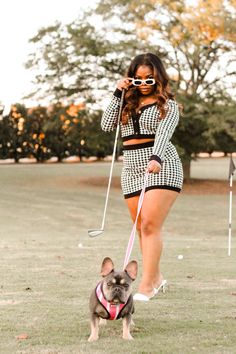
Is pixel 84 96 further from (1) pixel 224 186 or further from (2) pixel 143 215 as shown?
(2) pixel 143 215

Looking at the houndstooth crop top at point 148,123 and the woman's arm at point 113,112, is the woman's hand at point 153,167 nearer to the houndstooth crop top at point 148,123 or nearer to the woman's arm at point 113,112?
the houndstooth crop top at point 148,123

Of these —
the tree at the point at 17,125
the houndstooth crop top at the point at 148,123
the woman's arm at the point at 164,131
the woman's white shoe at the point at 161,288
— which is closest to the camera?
the woman's arm at the point at 164,131

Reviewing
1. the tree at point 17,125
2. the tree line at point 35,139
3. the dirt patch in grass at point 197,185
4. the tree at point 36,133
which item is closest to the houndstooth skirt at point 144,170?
the dirt patch in grass at point 197,185

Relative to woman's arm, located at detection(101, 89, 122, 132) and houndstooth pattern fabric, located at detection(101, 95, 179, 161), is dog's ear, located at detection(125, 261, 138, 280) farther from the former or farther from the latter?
woman's arm, located at detection(101, 89, 122, 132)

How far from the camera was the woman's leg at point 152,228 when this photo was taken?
236 inches

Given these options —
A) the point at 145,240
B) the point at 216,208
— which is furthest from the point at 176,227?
the point at 145,240

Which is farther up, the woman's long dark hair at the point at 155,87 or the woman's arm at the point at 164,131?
the woman's long dark hair at the point at 155,87

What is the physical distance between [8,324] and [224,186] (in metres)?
29.0

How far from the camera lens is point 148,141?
600cm

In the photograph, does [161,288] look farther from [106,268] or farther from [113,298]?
[113,298]

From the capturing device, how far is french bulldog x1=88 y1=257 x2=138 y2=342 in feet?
14.7

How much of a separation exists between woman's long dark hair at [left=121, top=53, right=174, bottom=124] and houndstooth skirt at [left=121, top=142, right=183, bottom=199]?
264 millimetres

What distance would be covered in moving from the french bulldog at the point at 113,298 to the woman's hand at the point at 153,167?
101cm

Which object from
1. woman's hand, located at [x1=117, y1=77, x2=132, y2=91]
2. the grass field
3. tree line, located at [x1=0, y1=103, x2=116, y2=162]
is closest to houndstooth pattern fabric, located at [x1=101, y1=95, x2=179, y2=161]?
woman's hand, located at [x1=117, y1=77, x2=132, y2=91]
